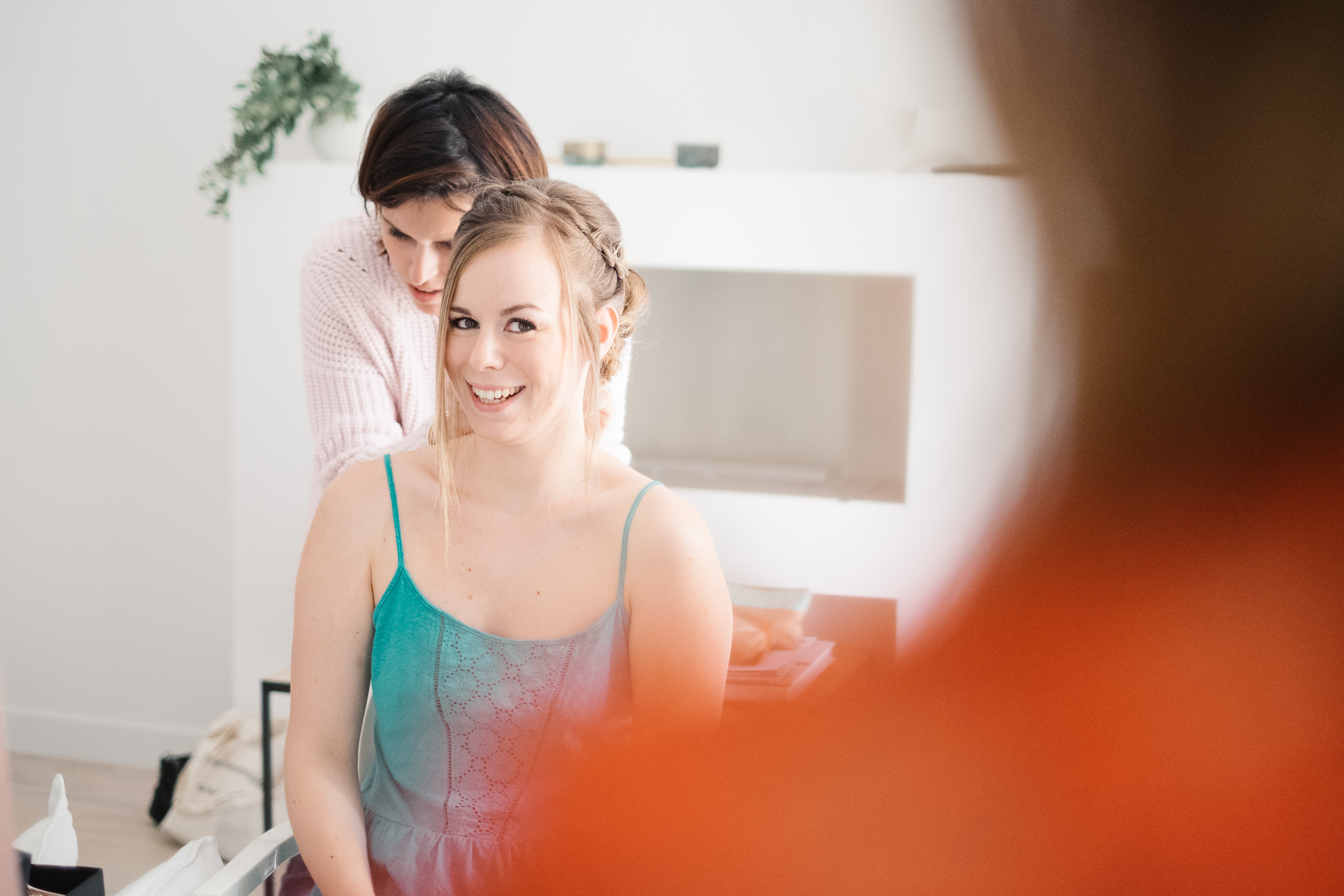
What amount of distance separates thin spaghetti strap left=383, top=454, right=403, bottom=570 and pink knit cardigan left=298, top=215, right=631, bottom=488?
15.0 inches

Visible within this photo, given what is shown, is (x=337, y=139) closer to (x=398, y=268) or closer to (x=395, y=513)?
(x=398, y=268)

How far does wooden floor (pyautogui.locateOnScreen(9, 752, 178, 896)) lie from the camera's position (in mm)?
2064

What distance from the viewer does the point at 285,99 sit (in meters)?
2.07

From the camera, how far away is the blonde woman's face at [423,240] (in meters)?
1.06

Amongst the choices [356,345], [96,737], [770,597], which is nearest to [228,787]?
[96,737]

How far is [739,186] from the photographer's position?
2.01m

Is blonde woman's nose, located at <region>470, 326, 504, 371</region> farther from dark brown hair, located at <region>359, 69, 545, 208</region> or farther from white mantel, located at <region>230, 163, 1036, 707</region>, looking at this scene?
white mantel, located at <region>230, 163, 1036, 707</region>

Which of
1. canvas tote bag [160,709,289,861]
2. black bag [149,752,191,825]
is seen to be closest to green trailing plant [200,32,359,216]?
canvas tote bag [160,709,289,861]

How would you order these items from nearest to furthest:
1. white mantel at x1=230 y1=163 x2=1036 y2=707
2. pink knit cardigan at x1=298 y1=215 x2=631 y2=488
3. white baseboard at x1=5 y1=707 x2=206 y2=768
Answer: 1. pink knit cardigan at x1=298 y1=215 x2=631 y2=488
2. white mantel at x1=230 y1=163 x2=1036 y2=707
3. white baseboard at x1=5 y1=707 x2=206 y2=768

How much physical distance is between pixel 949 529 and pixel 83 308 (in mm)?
2726

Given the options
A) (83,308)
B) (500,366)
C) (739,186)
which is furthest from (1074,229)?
(83,308)

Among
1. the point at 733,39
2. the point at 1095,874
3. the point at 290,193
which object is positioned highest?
the point at 733,39

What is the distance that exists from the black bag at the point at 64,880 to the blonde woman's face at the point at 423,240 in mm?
596

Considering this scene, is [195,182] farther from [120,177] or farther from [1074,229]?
[1074,229]
